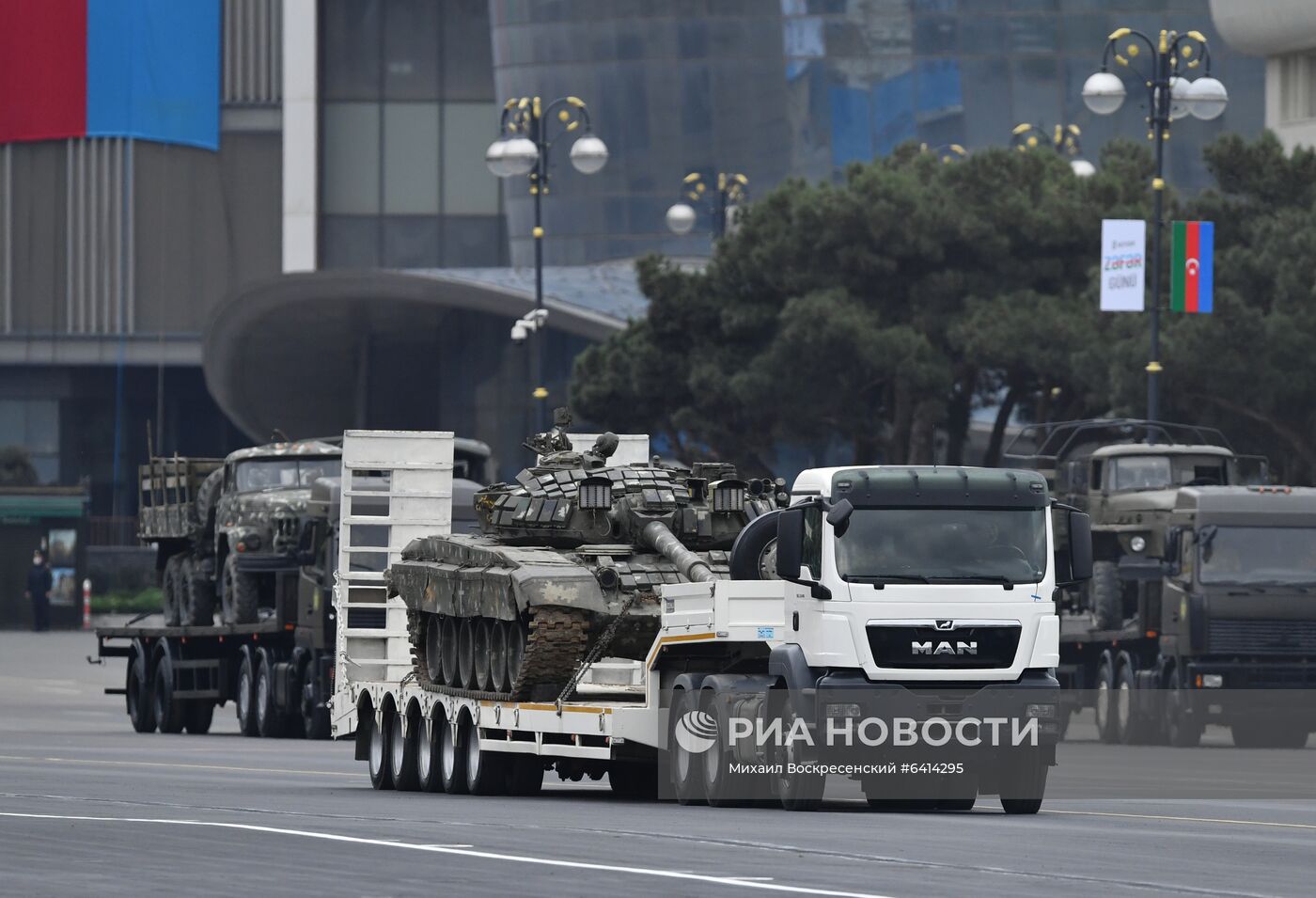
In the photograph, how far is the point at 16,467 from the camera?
91000 mm

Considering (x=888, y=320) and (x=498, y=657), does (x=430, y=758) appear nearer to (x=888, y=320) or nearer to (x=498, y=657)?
(x=498, y=657)

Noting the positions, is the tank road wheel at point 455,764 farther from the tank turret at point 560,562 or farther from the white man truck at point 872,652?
the white man truck at point 872,652

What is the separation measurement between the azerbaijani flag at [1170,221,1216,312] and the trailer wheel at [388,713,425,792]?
21.7 m

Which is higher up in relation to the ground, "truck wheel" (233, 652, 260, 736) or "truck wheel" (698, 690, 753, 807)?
"truck wheel" (698, 690, 753, 807)

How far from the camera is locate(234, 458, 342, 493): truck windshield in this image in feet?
128

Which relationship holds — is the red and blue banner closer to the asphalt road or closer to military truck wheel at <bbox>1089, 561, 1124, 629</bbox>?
military truck wheel at <bbox>1089, 561, 1124, 629</bbox>

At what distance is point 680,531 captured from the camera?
24766 millimetres

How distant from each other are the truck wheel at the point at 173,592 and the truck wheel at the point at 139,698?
0.88m

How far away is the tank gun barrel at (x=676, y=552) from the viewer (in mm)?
23016

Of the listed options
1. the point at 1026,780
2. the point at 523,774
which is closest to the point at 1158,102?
the point at 523,774

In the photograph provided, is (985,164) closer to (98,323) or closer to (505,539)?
(505,539)

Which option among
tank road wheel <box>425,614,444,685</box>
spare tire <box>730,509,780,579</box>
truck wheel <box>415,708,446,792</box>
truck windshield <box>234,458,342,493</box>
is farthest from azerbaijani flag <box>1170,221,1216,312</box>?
spare tire <box>730,509,780,579</box>

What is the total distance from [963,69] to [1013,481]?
207ft

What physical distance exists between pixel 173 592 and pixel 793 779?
23.2m
